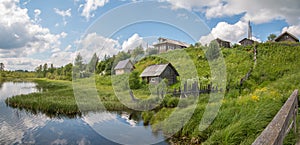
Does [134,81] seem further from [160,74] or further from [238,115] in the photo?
[238,115]

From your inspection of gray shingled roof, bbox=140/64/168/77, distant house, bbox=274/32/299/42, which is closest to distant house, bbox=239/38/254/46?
distant house, bbox=274/32/299/42

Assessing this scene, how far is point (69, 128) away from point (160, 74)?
511 inches

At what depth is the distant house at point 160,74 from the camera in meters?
23.3

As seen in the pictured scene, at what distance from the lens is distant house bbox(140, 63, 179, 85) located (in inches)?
918

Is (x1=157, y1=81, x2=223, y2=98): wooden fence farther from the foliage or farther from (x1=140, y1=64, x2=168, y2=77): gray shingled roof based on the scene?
(x1=140, y1=64, x2=168, y2=77): gray shingled roof


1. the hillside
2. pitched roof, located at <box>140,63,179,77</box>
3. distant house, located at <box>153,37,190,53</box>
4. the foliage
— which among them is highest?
distant house, located at <box>153,37,190,53</box>

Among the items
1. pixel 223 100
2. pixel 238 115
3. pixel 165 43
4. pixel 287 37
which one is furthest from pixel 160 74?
pixel 287 37

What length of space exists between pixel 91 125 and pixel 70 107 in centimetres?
393

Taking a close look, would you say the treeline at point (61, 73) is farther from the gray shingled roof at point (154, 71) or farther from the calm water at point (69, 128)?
the calm water at point (69, 128)

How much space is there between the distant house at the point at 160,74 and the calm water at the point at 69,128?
8.98m

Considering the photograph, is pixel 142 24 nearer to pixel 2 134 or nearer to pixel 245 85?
pixel 2 134

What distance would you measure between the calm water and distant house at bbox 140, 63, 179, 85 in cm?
898

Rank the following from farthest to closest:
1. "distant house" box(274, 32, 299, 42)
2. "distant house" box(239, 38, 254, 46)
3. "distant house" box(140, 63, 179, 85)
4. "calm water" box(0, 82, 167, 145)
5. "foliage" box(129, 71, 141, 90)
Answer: "distant house" box(239, 38, 254, 46)
"distant house" box(274, 32, 299, 42)
"distant house" box(140, 63, 179, 85)
"foliage" box(129, 71, 141, 90)
"calm water" box(0, 82, 167, 145)

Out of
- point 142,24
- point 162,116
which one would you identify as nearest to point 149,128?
point 162,116
